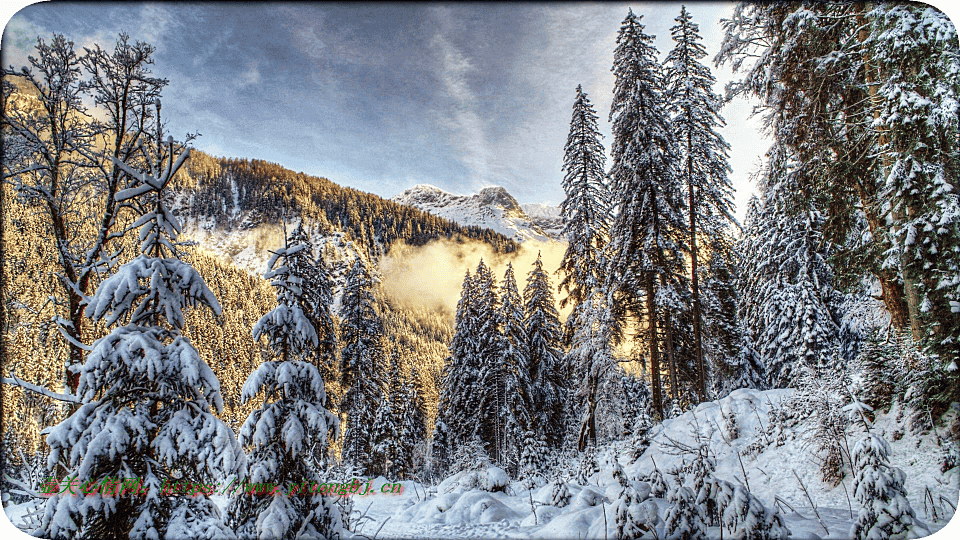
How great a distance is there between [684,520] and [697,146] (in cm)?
1263

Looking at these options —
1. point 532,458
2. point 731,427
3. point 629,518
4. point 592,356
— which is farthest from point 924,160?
point 532,458

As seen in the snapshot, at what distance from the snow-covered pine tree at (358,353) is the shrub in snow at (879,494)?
20464 millimetres

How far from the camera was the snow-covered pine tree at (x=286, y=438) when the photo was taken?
5.56 meters

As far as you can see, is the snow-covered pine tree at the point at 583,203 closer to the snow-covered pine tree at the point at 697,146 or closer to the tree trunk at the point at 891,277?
the snow-covered pine tree at the point at 697,146

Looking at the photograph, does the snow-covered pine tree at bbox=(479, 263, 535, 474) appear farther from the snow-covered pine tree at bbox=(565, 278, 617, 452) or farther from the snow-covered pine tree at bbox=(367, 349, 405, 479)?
the snow-covered pine tree at bbox=(367, 349, 405, 479)

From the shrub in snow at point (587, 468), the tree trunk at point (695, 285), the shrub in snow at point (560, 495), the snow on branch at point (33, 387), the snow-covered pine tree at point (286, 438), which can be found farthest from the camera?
the tree trunk at point (695, 285)

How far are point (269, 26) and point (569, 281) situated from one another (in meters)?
12.4

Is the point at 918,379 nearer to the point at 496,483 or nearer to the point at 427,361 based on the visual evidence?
the point at 496,483

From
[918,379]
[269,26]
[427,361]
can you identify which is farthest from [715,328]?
[427,361]

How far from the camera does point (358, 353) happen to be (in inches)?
883

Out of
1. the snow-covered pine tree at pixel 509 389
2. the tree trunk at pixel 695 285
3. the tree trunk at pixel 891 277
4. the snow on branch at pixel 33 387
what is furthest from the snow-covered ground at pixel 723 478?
the snow-covered pine tree at pixel 509 389

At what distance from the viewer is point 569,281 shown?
55.2 ft

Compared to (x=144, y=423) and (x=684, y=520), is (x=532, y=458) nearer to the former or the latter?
(x=684, y=520)

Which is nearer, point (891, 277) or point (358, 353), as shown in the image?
point (891, 277)
